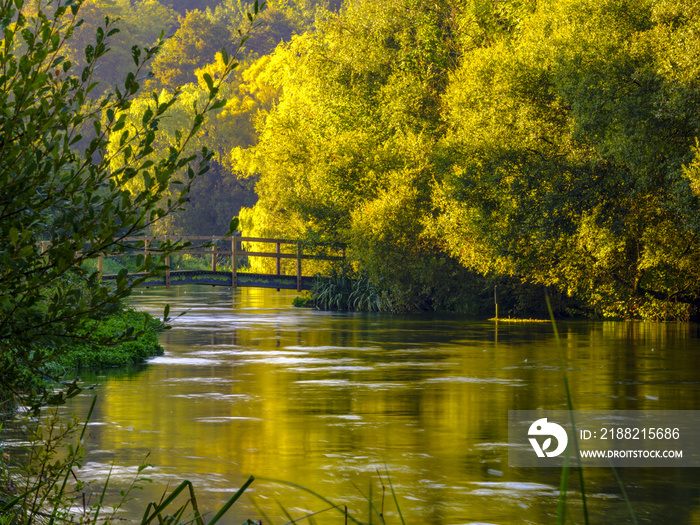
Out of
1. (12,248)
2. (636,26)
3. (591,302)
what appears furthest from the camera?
(591,302)

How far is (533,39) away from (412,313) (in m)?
10.6

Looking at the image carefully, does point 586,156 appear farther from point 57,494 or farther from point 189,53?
point 189,53

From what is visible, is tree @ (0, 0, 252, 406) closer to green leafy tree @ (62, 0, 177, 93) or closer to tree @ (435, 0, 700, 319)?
tree @ (435, 0, 700, 319)

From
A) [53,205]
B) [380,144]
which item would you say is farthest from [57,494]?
[380,144]

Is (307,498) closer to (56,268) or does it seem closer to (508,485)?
(508,485)

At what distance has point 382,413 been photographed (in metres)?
14.0

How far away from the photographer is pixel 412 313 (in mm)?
34844

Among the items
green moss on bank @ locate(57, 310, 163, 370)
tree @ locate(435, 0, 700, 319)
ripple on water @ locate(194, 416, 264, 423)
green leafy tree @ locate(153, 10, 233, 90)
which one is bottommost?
ripple on water @ locate(194, 416, 264, 423)

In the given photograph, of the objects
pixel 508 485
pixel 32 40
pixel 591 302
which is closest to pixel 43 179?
pixel 32 40

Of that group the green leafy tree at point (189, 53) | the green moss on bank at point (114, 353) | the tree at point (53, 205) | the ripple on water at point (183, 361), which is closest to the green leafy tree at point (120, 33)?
the green leafy tree at point (189, 53)

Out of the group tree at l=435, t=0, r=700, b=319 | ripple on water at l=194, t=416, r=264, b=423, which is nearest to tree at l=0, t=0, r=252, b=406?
ripple on water at l=194, t=416, r=264, b=423

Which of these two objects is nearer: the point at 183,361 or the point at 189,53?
the point at 183,361

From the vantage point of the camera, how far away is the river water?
9.21m

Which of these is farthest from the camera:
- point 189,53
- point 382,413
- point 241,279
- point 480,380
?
point 189,53
